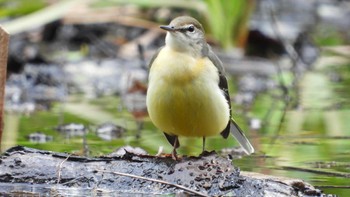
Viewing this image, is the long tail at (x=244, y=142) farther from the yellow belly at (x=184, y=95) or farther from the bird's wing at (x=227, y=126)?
the yellow belly at (x=184, y=95)

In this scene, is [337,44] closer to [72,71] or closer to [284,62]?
[284,62]

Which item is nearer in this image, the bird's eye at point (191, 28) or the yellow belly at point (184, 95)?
the yellow belly at point (184, 95)

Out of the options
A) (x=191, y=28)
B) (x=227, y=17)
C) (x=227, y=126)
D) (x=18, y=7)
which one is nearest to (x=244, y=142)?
(x=227, y=126)

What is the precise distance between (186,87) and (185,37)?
379mm

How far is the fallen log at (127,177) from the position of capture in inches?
192

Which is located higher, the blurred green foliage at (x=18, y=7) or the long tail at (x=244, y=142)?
the blurred green foliage at (x=18, y=7)

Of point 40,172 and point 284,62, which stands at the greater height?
point 284,62

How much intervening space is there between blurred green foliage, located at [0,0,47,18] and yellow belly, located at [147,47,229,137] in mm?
6034

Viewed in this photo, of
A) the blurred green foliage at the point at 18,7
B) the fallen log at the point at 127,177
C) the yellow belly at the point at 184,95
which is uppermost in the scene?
the blurred green foliage at the point at 18,7

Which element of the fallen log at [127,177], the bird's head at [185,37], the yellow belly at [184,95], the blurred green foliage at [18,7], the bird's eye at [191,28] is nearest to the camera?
the fallen log at [127,177]

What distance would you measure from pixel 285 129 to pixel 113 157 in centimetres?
302

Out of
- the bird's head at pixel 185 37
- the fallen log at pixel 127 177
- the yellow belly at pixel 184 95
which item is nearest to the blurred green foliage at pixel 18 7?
the bird's head at pixel 185 37

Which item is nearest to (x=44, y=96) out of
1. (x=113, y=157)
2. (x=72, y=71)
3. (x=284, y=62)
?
(x=72, y=71)

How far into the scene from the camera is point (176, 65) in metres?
5.12
